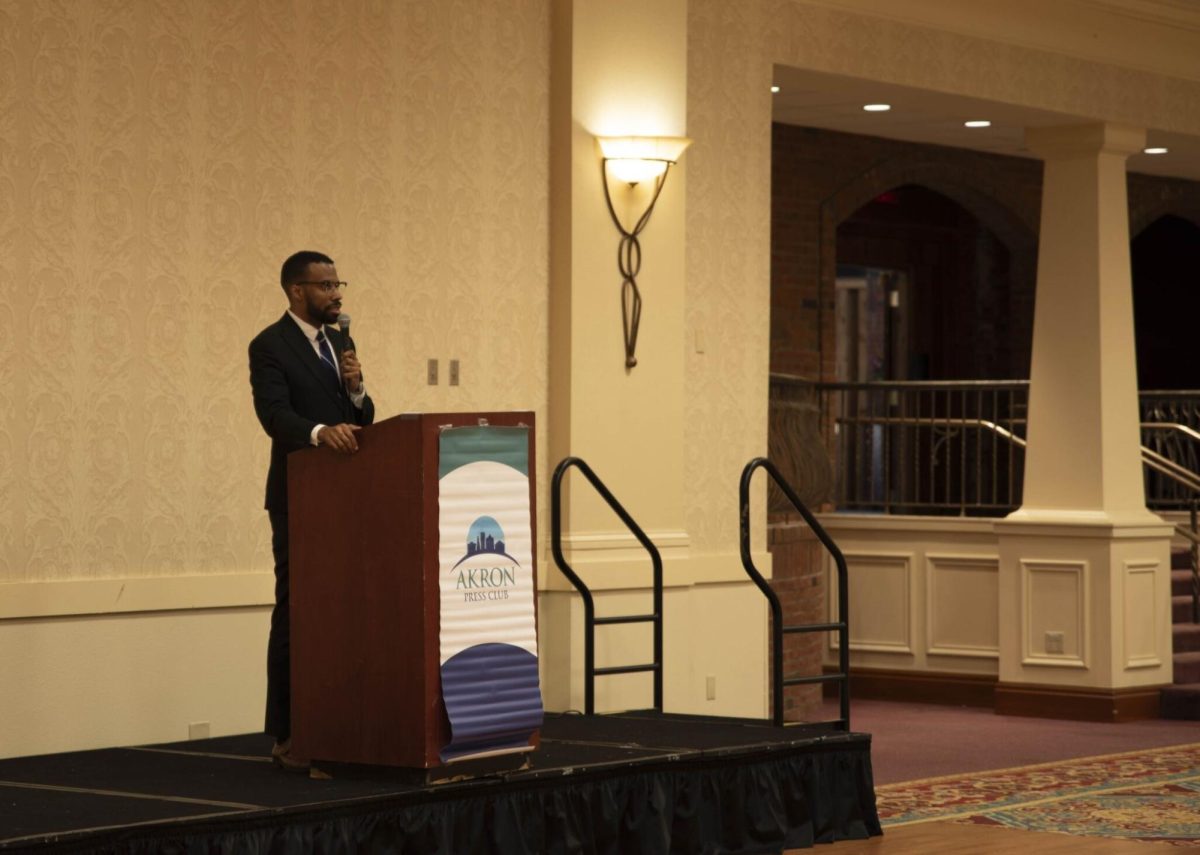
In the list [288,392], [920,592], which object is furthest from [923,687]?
[288,392]

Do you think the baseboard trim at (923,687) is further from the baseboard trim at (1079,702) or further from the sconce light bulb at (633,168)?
the sconce light bulb at (633,168)

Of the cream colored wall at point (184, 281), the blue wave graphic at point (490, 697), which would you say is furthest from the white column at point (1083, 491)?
the blue wave graphic at point (490, 697)

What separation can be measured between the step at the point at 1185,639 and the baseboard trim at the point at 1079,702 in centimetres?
61

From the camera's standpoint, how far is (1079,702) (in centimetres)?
1008

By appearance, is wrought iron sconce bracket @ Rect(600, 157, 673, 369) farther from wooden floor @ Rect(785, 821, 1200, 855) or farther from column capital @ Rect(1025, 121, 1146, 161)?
column capital @ Rect(1025, 121, 1146, 161)

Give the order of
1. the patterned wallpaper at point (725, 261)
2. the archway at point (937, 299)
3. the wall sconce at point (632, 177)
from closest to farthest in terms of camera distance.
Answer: the wall sconce at point (632, 177) < the patterned wallpaper at point (725, 261) < the archway at point (937, 299)

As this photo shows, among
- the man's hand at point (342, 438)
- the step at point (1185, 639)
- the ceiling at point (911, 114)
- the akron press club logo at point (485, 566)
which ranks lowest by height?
the step at point (1185, 639)

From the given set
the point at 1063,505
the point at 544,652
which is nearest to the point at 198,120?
the point at 544,652

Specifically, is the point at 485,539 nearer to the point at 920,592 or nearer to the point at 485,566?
the point at 485,566

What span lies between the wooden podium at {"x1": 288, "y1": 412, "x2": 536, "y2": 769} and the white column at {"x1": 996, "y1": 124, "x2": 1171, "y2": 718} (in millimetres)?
5485

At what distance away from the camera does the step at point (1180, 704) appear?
1023cm

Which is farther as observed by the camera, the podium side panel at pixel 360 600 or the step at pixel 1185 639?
the step at pixel 1185 639

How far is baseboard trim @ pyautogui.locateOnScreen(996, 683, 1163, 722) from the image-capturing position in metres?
9.99

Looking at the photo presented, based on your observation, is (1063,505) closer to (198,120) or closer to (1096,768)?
(1096,768)
